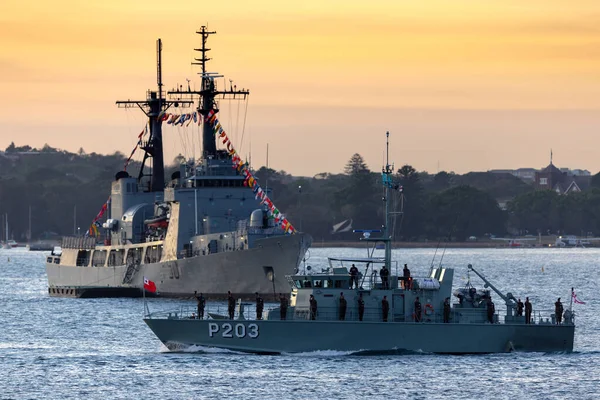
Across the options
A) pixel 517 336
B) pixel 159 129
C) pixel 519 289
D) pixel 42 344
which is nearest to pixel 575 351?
pixel 517 336

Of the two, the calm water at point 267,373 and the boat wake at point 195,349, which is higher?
the boat wake at point 195,349

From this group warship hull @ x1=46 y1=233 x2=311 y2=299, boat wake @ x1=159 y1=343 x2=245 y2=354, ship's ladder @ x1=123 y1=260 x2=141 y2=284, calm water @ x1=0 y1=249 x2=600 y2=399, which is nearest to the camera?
calm water @ x1=0 y1=249 x2=600 y2=399

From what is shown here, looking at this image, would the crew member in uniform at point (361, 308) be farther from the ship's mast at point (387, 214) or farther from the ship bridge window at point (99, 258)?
the ship bridge window at point (99, 258)

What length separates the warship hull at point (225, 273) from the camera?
9325 cm

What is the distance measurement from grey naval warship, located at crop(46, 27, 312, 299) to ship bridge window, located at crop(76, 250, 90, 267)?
0.10 m

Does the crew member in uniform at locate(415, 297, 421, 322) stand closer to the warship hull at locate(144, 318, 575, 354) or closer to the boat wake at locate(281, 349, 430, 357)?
the warship hull at locate(144, 318, 575, 354)

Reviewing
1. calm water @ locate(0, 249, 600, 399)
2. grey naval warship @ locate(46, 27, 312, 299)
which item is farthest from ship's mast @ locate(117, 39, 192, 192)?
calm water @ locate(0, 249, 600, 399)

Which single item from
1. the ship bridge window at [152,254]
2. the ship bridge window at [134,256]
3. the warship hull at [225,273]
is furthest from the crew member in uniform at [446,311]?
the ship bridge window at [134,256]

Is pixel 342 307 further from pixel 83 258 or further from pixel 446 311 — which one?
pixel 83 258

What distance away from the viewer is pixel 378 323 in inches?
2365

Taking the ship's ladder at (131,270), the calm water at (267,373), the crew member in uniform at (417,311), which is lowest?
the calm water at (267,373)

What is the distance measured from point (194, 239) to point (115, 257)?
1357 cm

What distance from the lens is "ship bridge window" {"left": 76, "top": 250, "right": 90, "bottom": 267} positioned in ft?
385

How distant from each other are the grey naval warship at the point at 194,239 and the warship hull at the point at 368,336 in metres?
31.6
